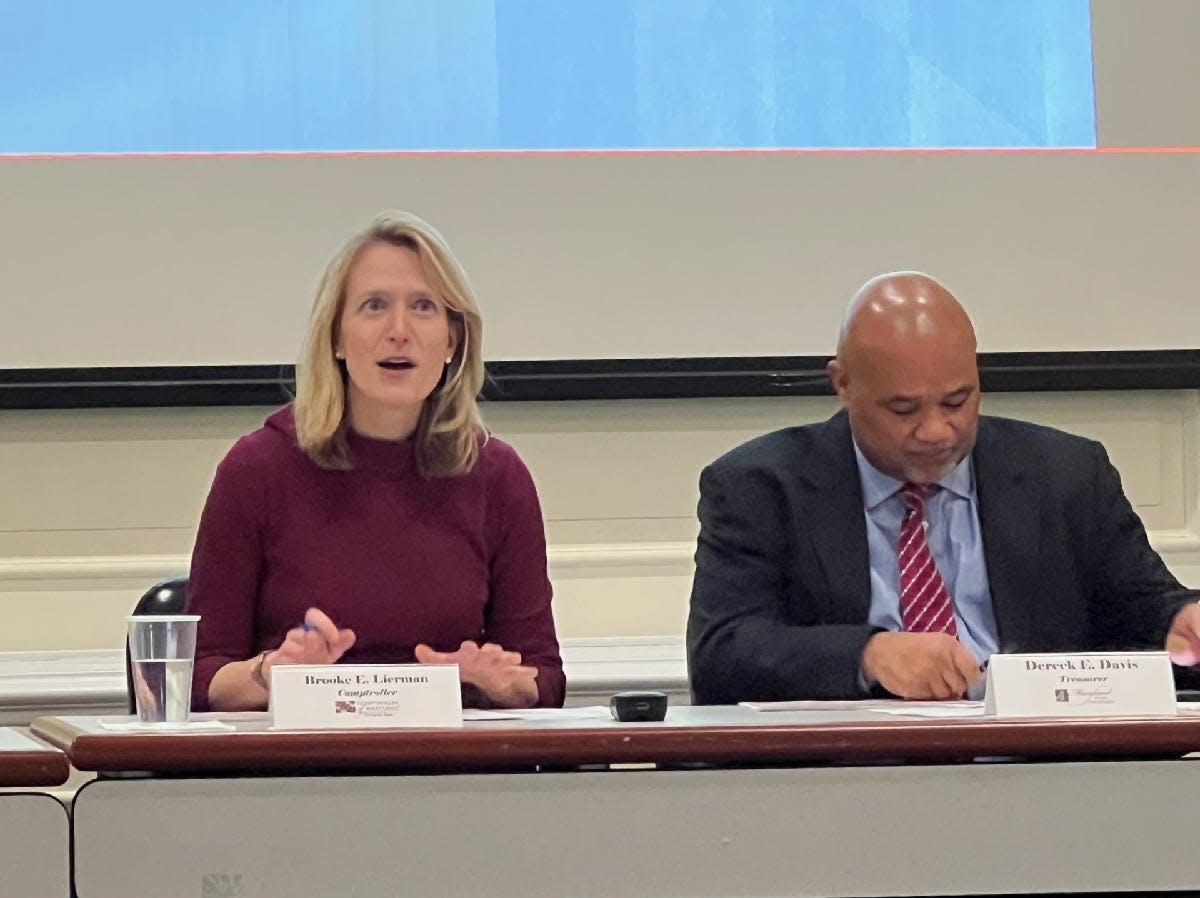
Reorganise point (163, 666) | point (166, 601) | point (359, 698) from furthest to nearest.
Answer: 1. point (166, 601)
2. point (163, 666)
3. point (359, 698)

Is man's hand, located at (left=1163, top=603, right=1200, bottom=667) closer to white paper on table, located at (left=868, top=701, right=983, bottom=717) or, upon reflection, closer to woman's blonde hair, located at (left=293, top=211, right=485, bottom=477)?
white paper on table, located at (left=868, top=701, right=983, bottom=717)

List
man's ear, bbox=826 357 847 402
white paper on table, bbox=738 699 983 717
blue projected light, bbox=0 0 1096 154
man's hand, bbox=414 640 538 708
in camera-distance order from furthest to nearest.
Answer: blue projected light, bbox=0 0 1096 154, man's ear, bbox=826 357 847 402, man's hand, bbox=414 640 538 708, white paper on table, bbox=738 699 983 717

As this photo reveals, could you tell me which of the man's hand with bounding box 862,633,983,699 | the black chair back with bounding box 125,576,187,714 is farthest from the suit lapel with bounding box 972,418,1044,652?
the black chair back with bounding box 125,576,187,714

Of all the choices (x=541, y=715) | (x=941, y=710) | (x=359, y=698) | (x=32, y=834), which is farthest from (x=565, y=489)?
(x=32, y=834)

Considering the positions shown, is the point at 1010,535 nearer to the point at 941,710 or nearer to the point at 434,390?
the point at 941,710

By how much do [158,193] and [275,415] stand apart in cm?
78

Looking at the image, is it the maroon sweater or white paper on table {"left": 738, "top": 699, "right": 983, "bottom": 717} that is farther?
the maroon sweater

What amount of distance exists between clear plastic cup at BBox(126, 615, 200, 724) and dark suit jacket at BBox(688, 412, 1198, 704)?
780mm

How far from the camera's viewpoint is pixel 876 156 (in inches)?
127

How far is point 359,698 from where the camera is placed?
1.60 metres

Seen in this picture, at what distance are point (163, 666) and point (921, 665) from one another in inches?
33.4

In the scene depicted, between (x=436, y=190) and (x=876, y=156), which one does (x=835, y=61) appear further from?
(x=436, y=190)

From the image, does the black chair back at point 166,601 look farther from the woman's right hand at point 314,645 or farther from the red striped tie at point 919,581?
the red striped tie at point 919,581

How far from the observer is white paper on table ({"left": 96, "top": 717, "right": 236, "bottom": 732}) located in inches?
62.8
